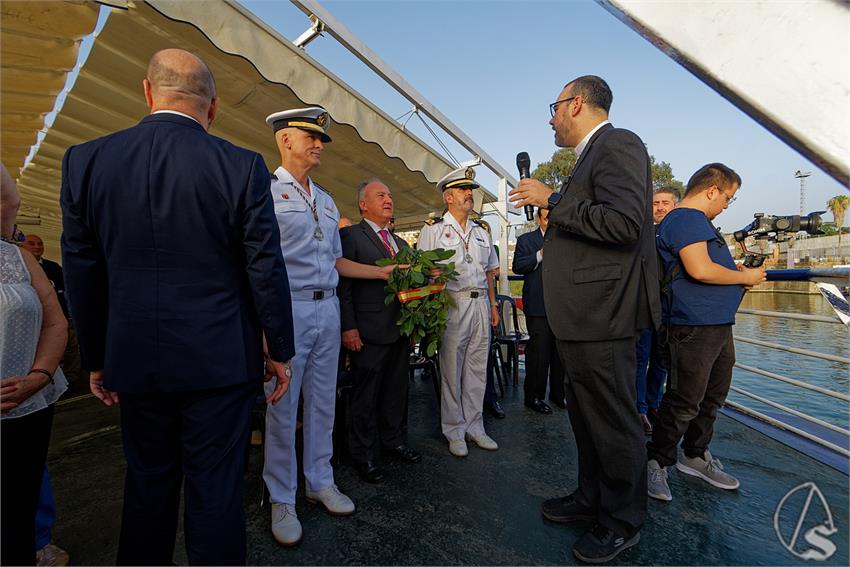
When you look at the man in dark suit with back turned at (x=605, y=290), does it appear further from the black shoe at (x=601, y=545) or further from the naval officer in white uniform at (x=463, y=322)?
the naval officer in white uniform at (x=463, y=322)

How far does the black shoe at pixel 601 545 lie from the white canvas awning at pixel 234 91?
3030 mm

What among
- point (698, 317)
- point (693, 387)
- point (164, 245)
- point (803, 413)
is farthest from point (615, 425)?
point (803, 413)

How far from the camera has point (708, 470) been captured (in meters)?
2.38

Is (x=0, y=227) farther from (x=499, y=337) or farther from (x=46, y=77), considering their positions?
(x=499, y=337)

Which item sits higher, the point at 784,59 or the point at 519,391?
the point at 784,59

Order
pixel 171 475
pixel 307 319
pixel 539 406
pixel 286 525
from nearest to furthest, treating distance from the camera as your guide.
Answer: pixel 171 475 < pixel 286 525 < pixel 307 319 < pixel 539 406

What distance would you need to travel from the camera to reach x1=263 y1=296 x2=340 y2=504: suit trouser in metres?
2.05

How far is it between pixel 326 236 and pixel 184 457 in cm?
131

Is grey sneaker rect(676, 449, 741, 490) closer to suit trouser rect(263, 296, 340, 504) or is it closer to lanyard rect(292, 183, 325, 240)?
suit trouser rect(263, 296, 340, 504)

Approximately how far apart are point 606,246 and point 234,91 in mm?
2842

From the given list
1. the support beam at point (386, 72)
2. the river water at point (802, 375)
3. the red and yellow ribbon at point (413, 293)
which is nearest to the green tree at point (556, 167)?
the river water at point (802, 375)

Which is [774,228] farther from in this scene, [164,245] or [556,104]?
[164,245]

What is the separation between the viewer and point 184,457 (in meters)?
1.39

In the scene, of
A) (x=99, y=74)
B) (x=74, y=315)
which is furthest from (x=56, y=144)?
(x=74, y=315)
